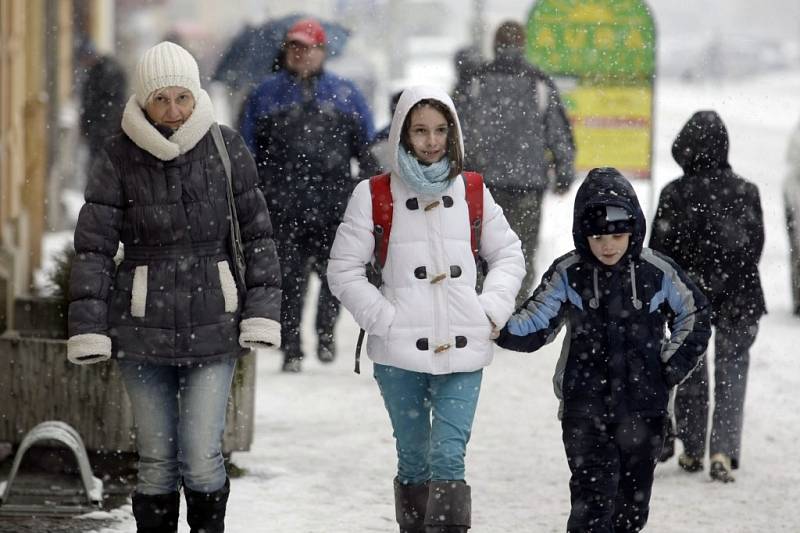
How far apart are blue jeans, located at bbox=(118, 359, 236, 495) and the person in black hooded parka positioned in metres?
2.46

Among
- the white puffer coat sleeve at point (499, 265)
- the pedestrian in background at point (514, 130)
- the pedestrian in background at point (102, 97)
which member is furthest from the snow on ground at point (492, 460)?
the pedestrian in background at point (102, 97)

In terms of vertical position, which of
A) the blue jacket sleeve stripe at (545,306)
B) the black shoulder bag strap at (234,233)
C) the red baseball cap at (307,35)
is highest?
the red baseball cap at (307,35)

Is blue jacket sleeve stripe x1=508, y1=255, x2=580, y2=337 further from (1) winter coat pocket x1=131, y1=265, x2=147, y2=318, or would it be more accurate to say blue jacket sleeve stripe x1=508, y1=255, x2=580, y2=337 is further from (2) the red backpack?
(1) winter coat pocket x1=131, y1=265, x2=147, y2=318

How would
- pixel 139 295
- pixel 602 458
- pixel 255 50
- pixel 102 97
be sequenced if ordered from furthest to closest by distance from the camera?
pixel 102 97
pixel 255 50
pixel 602 458
pixel 139 295

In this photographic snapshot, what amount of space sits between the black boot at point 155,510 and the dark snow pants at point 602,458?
1.29m

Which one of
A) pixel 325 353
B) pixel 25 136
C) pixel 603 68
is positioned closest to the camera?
pixel 325 353

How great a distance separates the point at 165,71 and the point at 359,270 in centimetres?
93

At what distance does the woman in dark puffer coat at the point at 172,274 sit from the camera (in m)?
4.92

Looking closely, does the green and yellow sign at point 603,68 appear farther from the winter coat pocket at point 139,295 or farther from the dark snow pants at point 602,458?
the winter coat pocket at point 139,295

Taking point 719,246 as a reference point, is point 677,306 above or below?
below

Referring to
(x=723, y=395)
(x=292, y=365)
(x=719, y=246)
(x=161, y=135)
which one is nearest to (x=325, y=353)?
(x=292, y=365)

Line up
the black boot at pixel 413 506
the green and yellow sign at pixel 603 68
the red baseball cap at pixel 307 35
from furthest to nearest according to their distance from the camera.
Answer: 1. the green and yellow sign at pixel 603 68
2. the red baseball cap at pixel 307 35
3. the black boot at pixel 413 506

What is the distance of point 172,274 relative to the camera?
4938 millimetres

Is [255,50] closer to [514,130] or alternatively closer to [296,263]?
[514,130]
